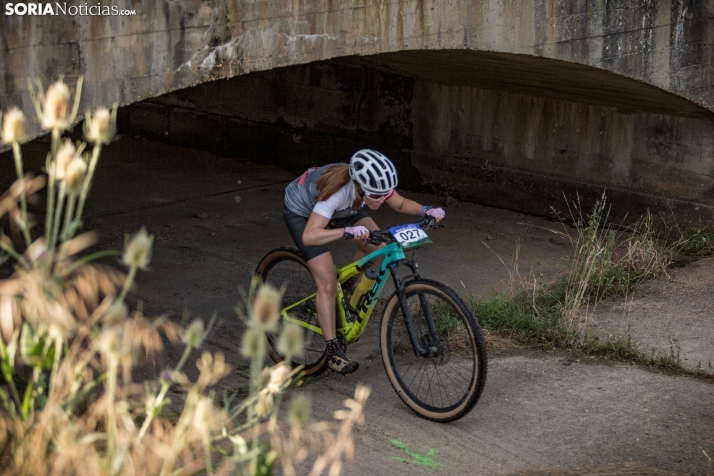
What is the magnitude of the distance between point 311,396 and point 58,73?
2356mm

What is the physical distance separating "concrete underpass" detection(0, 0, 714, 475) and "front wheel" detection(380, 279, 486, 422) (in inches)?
5.9

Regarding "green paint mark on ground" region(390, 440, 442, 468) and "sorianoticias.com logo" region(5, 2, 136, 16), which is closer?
"green paint mark on ground" region(390, 440, 442, 468)

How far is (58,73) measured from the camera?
5.07m

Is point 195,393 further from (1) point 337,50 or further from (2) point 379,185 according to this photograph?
(1) point 337,50

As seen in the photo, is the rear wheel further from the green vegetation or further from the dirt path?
the green vegetation

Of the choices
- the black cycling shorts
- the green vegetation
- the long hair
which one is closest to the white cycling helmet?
the long hair

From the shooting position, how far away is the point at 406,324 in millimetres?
4824

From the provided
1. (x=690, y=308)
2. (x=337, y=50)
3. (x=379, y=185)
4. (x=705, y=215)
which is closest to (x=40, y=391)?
(x=379, y=185)

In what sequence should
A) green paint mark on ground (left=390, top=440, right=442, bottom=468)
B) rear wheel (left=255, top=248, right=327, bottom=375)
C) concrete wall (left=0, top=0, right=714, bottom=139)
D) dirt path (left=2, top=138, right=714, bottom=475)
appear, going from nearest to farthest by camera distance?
1. green paint mark on ground (left=390, top=440, right=442, bottom=468)
2. dirt path (left=2, top=138, right=714, bottom=475)
3. concrete wall (left=0, top=0, right=714, bottom=139)
4. rear wheel (left=255, top=248, right=327, bottom=375)

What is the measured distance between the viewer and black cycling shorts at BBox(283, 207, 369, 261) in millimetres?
5125

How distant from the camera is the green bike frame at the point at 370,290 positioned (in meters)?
4.88

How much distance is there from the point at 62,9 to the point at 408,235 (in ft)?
7.68

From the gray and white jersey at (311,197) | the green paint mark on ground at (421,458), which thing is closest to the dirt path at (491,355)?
the green paint mark on ground at (421,458)

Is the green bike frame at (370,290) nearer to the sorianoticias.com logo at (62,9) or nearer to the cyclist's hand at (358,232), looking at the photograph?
the cyclist's hand at (358,232)
